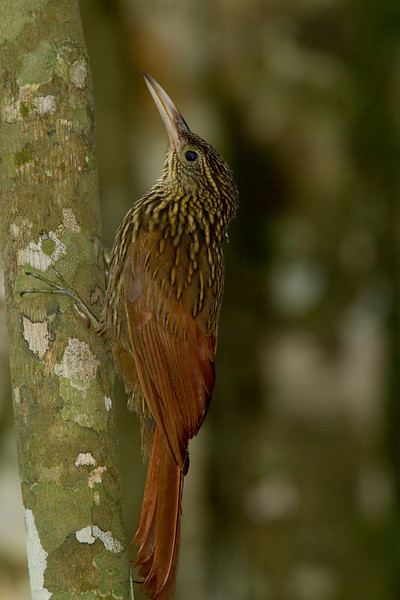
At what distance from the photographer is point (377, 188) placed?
4.46 meters

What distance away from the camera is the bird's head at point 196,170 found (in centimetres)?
373

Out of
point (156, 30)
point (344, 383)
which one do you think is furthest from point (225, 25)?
point (344, 383)

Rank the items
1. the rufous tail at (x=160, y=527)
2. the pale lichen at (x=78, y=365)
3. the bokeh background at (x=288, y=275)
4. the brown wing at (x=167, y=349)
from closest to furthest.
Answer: the pale lichen at (x=78, y=365), the rufous tail at (x=160, y=527), the brown wing at (x=167, y=349), the bokeh background at (x=288, y=275)

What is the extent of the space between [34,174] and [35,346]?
43 centimetres

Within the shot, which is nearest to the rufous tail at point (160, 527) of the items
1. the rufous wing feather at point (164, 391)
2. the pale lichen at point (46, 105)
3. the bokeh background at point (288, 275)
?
the rufous wing feather at point (164, 391)

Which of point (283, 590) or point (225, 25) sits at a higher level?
point (225, 25)

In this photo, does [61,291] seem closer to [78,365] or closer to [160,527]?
[78,365]

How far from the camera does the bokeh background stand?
170 inches

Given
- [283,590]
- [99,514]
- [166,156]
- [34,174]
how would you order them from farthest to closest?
1. [283,590]
2. [166,156]
3. [34,174]
4. [99,514]

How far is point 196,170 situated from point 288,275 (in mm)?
820

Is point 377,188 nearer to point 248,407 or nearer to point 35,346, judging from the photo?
point 248,407

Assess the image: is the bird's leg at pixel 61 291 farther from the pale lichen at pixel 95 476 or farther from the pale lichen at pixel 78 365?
the pale lichen at pixel 95 476

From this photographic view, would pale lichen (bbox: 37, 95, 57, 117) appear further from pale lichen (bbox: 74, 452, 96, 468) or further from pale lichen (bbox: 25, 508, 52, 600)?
pale lichen (bbox: 25, 508, 52, 600)

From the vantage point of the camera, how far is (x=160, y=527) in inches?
113
